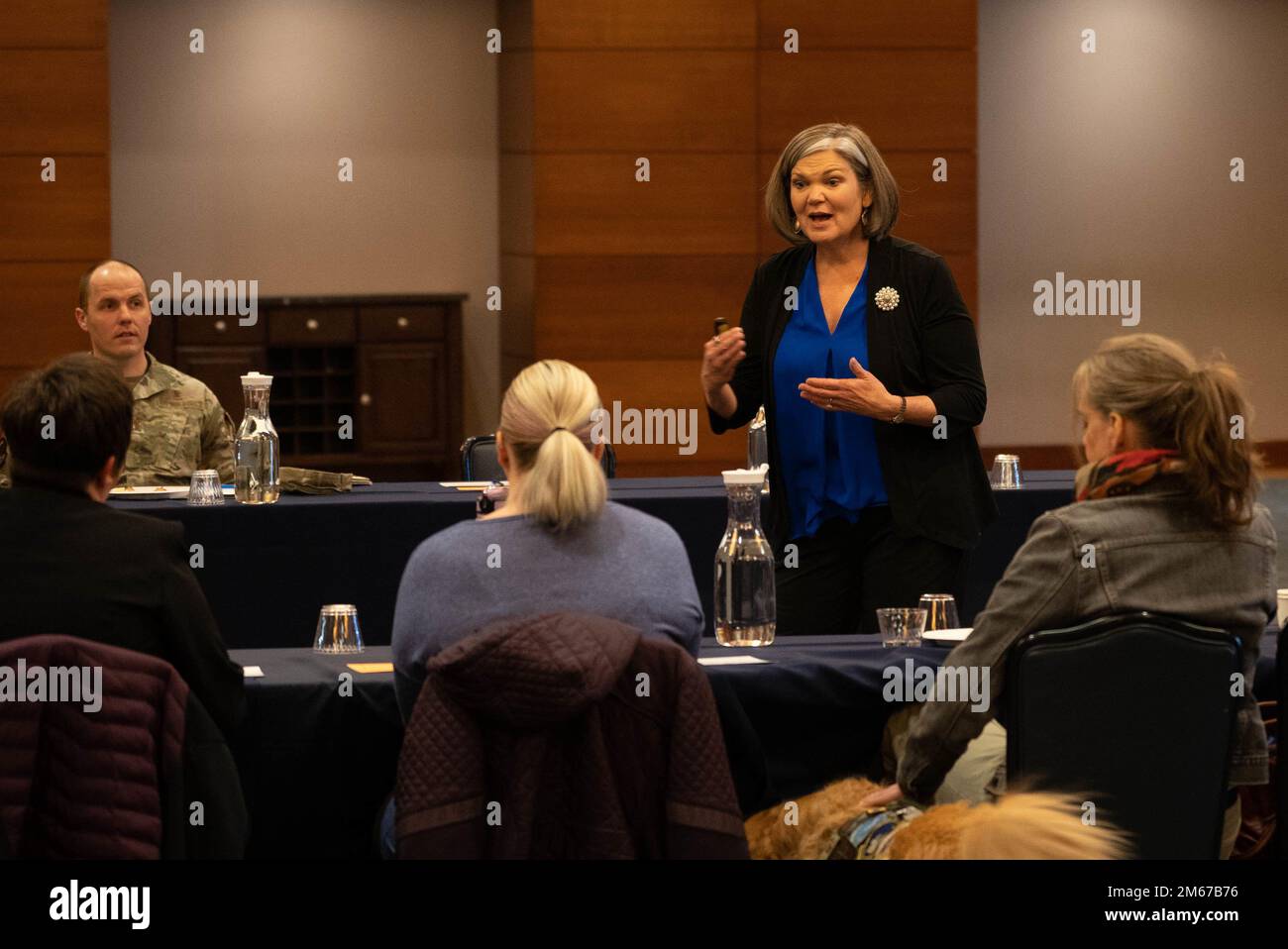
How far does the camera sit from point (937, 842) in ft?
8.00

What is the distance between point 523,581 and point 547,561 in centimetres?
4

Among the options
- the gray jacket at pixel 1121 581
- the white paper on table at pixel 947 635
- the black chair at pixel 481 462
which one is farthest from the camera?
the black chair at pixel 481 462

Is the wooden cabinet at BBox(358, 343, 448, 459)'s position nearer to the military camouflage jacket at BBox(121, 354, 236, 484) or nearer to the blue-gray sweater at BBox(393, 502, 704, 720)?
the military camouflage jacket at BBox(121, 354, 236, 484)

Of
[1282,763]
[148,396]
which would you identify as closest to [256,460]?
[148,396]

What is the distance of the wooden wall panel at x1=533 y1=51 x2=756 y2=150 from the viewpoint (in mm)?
8508

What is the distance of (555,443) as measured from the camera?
2584mm

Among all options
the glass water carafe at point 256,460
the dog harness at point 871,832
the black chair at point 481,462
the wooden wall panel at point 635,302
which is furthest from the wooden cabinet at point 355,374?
the dog harness at point 871,832

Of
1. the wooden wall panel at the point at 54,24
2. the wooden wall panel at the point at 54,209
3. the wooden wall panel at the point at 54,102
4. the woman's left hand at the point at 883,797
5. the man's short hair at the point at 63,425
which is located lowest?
the woman's left hand at the point at 883,797

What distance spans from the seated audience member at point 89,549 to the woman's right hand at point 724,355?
1331 millimetres

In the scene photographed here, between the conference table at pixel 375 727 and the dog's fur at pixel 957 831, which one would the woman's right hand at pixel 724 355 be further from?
the dog's fur at pixel 957 831

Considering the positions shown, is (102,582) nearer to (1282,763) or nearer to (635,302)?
(1282,763)

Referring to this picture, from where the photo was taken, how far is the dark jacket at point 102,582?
8.20 ft

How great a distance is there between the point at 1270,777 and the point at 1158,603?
1.53 feet

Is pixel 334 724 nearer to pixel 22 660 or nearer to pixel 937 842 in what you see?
pixel 22 660
